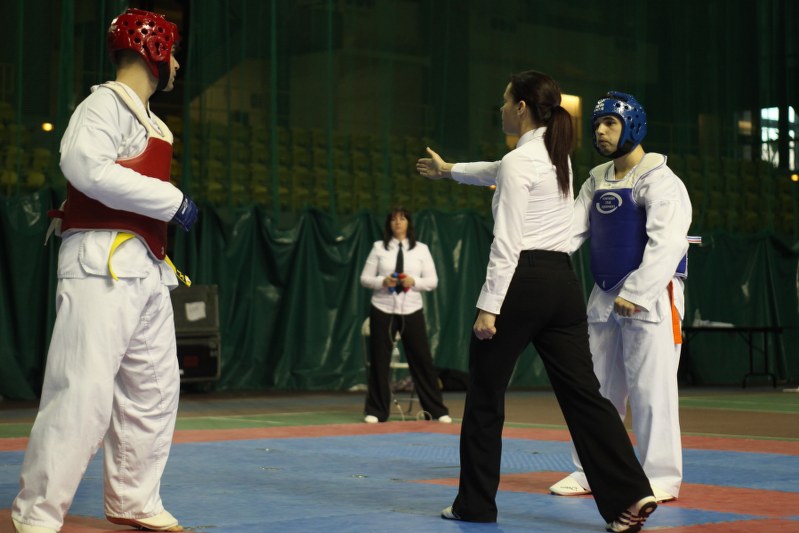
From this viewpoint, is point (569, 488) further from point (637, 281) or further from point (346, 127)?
point (346, 127)

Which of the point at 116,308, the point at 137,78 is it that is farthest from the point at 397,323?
the point at 116,308

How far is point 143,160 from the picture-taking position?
3.90m

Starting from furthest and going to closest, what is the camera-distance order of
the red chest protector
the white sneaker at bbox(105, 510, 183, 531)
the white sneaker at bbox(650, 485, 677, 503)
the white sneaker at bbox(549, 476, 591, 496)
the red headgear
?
the white sneaker at bbox(549, 476, 591, 496)
the white sneaker at bbox(650, 485, 677, 503)
the white sneaker at bbox(105, 510, 183, 531)
the red headgear
the red chest protector

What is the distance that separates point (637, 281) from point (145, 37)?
2215 mm

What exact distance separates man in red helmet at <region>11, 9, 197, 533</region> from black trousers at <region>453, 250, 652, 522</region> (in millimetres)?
1085

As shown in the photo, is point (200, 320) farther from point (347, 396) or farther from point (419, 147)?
point (419, 147)

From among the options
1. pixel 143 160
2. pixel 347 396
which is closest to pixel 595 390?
pixel 143 160

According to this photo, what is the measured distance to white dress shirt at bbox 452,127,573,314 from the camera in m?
4.17

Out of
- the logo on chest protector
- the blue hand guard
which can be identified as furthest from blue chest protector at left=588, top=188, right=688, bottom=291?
the blue hand guard

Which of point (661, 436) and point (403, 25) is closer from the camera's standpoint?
point (661, 436)

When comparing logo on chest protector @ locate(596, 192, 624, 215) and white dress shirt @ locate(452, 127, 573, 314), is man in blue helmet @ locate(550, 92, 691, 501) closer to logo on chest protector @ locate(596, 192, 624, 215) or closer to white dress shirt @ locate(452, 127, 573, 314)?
logo on chest protector @ locate(596, 192, 624, 215)

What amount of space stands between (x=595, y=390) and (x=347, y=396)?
895 centimetres

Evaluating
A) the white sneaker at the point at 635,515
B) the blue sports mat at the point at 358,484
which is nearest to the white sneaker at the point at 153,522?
the blue sports mat at the point at 358,484

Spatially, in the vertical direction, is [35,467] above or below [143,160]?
below
